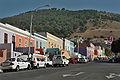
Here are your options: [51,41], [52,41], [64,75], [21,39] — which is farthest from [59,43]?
[64,75]

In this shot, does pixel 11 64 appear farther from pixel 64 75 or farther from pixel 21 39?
pixel 21 39

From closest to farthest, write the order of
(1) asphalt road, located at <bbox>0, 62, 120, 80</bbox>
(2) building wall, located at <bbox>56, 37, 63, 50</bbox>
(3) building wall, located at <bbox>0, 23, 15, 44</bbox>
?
(1) asphalt road, located at <bbox>0, 62, 120, 80</bbox>, (3) building wall, located at <bbox>0, 23, 15, 44</bbox>, (2) building wall, located at <bbox>56, 37, 63, 50</bbox>

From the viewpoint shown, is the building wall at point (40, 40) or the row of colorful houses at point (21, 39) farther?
the building wall at point (40, 40)

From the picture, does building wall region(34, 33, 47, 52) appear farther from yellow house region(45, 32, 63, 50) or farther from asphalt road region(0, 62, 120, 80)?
asphalt road region(0, 62, 120, 80)

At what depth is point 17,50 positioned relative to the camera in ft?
134

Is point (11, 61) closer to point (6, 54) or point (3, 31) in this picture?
point (6, 54)

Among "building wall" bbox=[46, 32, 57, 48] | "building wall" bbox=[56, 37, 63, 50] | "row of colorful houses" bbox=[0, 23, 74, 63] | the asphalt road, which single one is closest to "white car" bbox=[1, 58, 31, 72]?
the asphalt road

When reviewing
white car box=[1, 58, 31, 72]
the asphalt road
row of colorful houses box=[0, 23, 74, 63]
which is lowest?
the asphalt road

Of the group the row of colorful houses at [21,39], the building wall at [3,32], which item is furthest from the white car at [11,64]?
the building wall at [3,32]

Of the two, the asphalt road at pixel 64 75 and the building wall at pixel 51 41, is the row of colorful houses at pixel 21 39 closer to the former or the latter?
the building wall at pixel 51 41

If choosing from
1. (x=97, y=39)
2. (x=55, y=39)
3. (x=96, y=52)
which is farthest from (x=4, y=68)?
(x=97, y=39)

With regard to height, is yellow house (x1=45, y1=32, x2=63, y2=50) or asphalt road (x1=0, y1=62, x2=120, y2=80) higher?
yellow house (x1=45, y1=32, x2=63, y2=50)

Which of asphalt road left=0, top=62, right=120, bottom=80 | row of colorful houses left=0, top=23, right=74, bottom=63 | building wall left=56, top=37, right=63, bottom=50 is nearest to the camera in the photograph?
asphalt road left=0, top=62, right=120, bottom=80

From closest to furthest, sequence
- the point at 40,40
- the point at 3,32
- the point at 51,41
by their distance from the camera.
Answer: the point at 3,32 < the point at 40,40 < the point at 51,41
